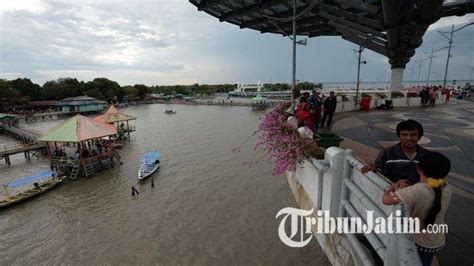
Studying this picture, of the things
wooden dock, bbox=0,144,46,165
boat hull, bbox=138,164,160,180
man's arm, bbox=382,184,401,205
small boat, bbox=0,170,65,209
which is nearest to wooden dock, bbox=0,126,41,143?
wooden dock, bbox=0,144,46,165

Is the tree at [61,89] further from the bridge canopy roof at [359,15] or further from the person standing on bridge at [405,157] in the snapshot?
the person standing on bridge at [405,157]

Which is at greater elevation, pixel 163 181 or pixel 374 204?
pixel 374 204

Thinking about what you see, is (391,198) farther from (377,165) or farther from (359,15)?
(359,15)

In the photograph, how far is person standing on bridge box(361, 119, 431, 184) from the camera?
11.5ft

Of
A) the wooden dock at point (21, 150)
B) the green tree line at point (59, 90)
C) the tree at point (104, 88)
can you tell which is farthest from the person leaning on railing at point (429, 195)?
the tree at point (104, 88)

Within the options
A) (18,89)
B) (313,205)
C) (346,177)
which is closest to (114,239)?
(313,205)

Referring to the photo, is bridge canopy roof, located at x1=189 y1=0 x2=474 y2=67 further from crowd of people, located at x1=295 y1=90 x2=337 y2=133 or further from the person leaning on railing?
the person leaning on railing

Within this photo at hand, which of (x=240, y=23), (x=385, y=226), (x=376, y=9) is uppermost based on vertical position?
(x=240, y=23)

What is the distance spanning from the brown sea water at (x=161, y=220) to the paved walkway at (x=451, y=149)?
16.7 ft

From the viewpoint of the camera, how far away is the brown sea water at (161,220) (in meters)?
12.6

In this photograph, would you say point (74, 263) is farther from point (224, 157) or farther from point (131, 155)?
point (131, 155)

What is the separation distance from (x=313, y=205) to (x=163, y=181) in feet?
60.4

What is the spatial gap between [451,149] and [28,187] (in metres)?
28.4

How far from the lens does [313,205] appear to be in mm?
6188
